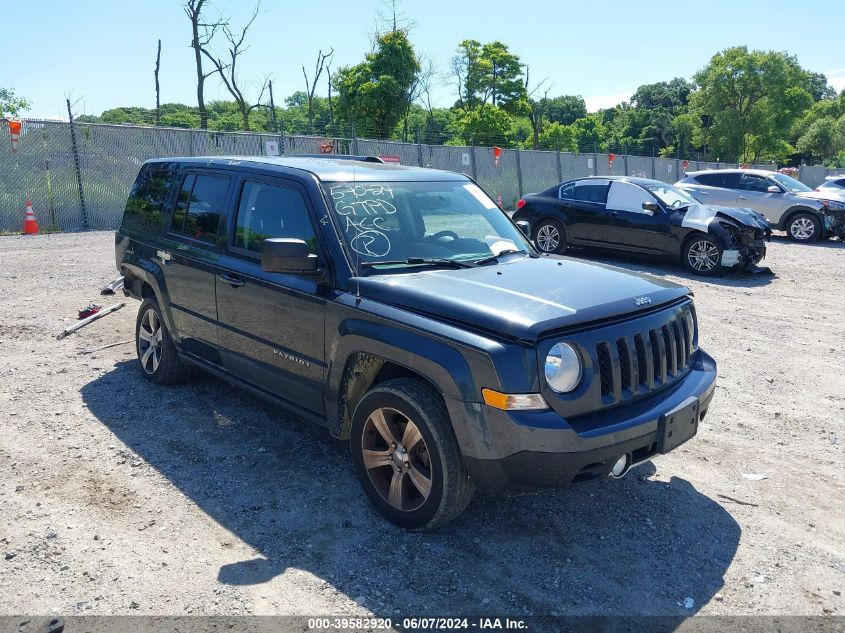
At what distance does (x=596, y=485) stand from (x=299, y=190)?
8.57 feet

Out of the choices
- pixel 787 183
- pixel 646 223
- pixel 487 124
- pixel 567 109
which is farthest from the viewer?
pixel 567 109

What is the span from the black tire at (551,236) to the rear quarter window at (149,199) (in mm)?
8502

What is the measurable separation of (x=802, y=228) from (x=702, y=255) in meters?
7.16

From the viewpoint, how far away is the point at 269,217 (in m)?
4.45

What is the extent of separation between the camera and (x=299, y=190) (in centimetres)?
424

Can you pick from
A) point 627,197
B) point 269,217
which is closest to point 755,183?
point 627,197

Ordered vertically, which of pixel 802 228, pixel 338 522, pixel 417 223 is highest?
pixel 417 223

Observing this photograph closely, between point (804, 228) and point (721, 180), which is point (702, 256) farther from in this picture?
point (721, 180)

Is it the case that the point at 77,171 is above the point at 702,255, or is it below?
above

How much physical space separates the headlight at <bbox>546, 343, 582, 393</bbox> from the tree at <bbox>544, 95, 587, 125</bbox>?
413 feet

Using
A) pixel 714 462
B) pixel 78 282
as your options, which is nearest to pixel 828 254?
pixel 714 462

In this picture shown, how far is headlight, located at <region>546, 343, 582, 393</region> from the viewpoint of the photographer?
318cm

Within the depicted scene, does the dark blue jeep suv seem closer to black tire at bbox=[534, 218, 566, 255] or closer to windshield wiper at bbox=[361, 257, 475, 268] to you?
windshield wiper at bbox=[361, 257, 475, 268]

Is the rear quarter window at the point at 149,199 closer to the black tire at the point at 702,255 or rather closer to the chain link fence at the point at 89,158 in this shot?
the chain link fence at the point at 89,158
